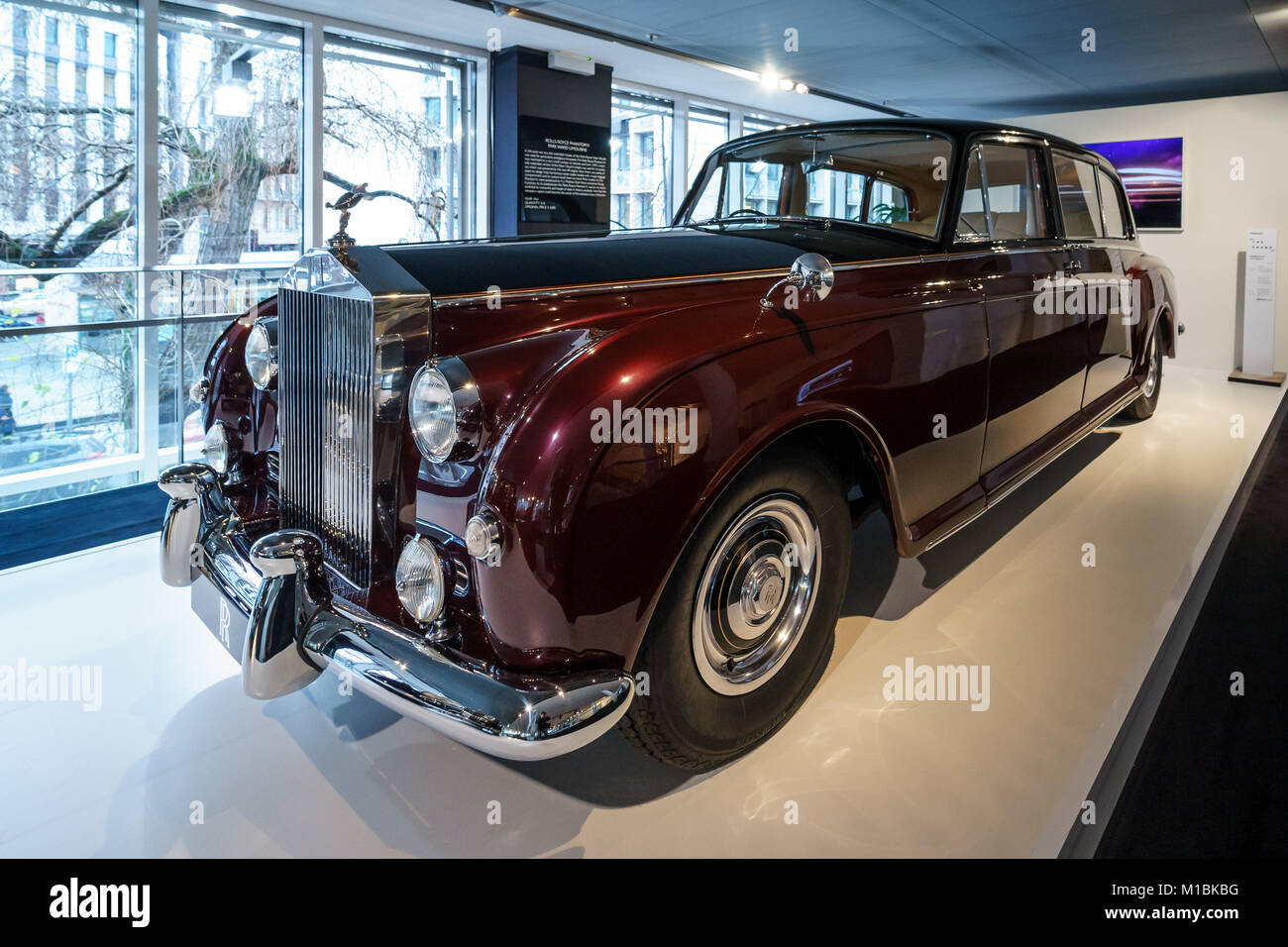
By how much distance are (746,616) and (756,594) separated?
0.05 metres

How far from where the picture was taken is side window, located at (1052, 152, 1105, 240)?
12.3 ft

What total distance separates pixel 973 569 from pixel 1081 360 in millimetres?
1135

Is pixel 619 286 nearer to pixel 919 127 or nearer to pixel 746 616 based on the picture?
pixel 746 616

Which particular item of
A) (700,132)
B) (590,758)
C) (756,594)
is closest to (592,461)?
(756,594)

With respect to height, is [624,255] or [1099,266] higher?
[1099,266]

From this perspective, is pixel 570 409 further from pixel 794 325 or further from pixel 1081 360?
pixel 1081 360

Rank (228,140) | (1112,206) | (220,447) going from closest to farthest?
(220,447), (1112,206), (228,140)

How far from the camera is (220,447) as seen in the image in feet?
8.13

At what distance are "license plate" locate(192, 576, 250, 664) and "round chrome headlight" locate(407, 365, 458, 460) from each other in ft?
1.80

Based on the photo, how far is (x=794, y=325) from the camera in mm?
2090

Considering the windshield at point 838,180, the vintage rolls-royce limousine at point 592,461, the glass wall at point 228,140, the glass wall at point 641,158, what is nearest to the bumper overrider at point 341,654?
the vintage rolls-royce limousine at point 592,461

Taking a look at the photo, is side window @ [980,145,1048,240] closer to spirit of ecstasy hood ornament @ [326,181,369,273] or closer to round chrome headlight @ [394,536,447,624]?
spirit of ecstasy hood ornament @ [326,181,369,273]

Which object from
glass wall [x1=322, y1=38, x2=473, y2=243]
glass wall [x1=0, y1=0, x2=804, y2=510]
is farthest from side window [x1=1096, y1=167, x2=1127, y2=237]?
glass wall [x1=322, y1=38, x2=473, y2=243]
